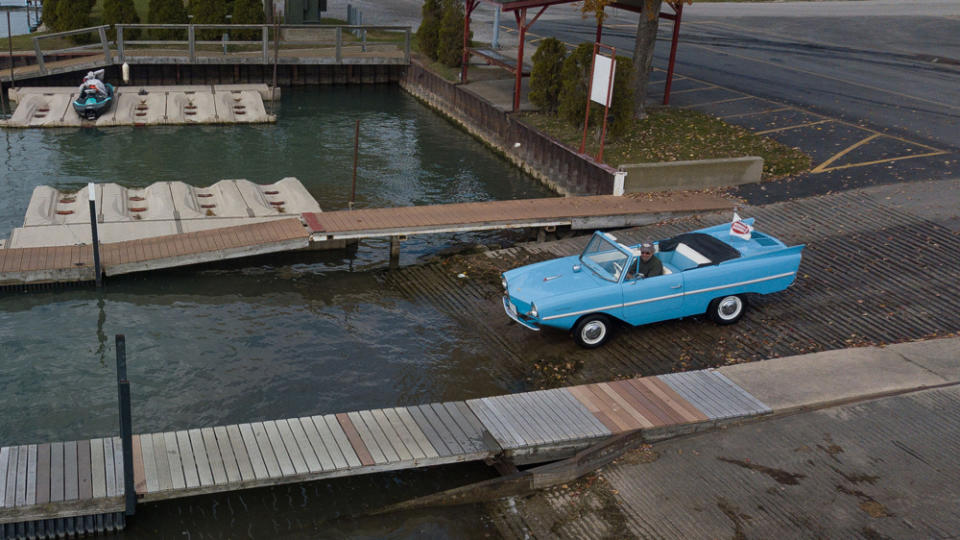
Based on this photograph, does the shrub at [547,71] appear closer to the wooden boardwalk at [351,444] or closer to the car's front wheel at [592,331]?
the car's front wheel at [592,331]

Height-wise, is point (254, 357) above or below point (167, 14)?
below

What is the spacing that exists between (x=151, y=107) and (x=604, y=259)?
21775mm

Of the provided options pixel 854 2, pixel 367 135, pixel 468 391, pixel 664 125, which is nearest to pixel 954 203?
pixel 664 125

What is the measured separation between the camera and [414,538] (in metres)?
9.92

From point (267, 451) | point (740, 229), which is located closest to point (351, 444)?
point (267, 451)

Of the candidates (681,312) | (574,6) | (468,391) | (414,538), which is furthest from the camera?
(574,6)

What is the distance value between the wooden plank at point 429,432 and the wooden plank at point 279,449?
69.1 inches

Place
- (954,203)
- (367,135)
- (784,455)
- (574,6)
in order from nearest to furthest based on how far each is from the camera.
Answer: (784,455)
(954,203)
(367,135)
(574,6)

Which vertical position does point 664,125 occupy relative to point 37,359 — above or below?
above

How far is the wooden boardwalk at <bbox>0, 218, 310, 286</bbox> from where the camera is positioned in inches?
630

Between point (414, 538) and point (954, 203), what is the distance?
14.7 meters

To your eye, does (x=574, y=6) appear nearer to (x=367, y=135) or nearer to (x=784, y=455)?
(x=367, y=135)

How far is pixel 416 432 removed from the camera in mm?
11047

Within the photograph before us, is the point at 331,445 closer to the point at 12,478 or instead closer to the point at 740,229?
the point at 12,478
